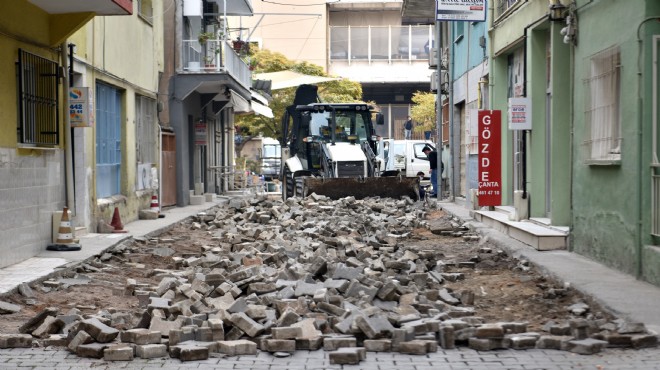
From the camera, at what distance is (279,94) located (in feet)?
170

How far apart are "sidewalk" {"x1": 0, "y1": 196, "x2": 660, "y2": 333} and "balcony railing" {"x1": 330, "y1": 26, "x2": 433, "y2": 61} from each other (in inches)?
1909

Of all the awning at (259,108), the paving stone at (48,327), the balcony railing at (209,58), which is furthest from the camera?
the awning at (259,108)

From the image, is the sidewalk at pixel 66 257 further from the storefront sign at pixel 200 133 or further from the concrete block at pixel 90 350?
the storefront sign at pixel 200 133

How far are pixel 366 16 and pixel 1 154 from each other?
5499 cm

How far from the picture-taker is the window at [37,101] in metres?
12.8

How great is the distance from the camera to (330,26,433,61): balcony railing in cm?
6500

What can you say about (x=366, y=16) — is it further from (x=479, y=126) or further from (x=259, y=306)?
(x=259, y=306)

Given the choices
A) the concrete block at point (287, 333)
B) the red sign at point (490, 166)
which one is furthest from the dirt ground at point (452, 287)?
the red sign at point (490, 166)

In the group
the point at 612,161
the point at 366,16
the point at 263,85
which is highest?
the point at 366,16

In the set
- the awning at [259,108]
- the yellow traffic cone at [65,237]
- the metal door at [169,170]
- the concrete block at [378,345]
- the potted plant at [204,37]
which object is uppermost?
the potted plant at [204,37]

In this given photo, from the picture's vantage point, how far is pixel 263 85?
38719mm

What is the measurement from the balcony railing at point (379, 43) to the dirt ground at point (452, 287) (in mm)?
49814

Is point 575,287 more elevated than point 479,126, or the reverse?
point 479,126

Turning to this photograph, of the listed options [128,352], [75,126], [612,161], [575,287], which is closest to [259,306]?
[128,352]
